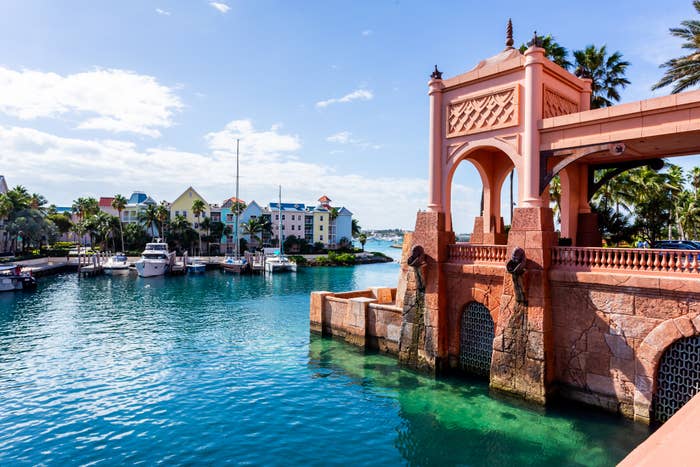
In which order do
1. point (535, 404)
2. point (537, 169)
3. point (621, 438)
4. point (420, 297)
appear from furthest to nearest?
point (420, 297) < point (537, 169) < point (535, 404) < point (621, 438)

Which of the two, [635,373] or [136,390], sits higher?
[635,373]

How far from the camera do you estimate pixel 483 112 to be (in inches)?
630

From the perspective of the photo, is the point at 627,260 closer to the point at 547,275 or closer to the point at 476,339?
the point at 547,275

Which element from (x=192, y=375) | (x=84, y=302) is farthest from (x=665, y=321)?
(x=84, y=302)

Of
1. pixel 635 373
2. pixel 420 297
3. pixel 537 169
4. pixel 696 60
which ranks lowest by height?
pixel 635 373

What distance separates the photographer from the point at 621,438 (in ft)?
36.1

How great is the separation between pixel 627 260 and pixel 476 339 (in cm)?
589

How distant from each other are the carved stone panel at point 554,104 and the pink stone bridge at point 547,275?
0.07 metres

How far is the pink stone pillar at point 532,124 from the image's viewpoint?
1420cm

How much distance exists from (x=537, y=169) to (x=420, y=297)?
20.8ft

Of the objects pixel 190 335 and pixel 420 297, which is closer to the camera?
pixel 420 297

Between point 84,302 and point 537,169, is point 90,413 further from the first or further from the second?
point 84,302

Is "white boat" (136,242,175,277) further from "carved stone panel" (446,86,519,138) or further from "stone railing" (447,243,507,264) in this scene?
"carved stone panel" (446,86,519,138)

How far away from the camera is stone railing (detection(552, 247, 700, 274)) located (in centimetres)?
1107
